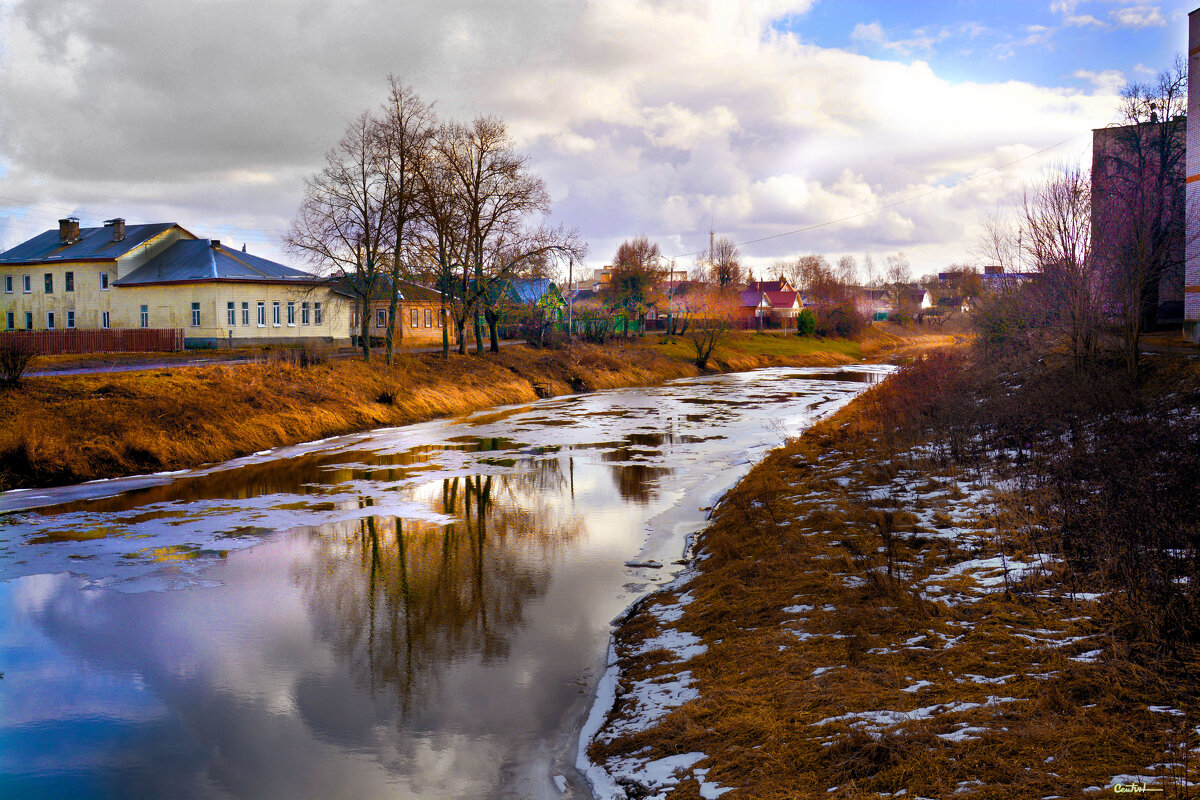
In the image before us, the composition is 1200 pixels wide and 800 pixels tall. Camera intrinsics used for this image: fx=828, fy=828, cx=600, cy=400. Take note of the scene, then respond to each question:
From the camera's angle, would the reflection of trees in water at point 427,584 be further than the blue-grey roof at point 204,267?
No

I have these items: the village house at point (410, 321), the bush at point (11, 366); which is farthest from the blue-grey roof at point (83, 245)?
the bush at point (11, 366)

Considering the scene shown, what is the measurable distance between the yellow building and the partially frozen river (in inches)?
1203

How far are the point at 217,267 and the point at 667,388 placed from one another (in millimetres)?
27509

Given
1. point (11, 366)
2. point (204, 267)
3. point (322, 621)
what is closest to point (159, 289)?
point (204, 267)

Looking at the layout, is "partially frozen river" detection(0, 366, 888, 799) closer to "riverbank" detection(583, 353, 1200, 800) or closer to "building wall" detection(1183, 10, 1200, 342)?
"riverbank" detection(583, 353, 1200, 800)

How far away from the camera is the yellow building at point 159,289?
4869 cm

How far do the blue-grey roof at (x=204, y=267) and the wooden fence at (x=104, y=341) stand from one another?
8105 mm

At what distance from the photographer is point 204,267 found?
4909cm

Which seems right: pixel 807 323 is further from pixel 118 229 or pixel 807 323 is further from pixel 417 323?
pixel 118 229

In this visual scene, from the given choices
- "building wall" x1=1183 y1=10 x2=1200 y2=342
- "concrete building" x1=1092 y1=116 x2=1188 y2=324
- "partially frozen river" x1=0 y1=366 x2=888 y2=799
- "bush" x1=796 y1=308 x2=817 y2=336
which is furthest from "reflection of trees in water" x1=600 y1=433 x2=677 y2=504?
"bush" x1=796 y1=308 x2=817 y2=336

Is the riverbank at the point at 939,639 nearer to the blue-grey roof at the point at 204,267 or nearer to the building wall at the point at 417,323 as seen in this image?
the blue-grey roof at the point at 204,267

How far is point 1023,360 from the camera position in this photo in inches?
1094

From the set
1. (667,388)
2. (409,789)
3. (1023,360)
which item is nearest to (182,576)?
(409,789)

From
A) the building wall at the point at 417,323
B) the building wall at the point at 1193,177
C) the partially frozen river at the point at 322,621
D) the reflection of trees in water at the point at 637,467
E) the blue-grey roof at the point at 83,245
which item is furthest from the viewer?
the building wall at the point at 417,323
